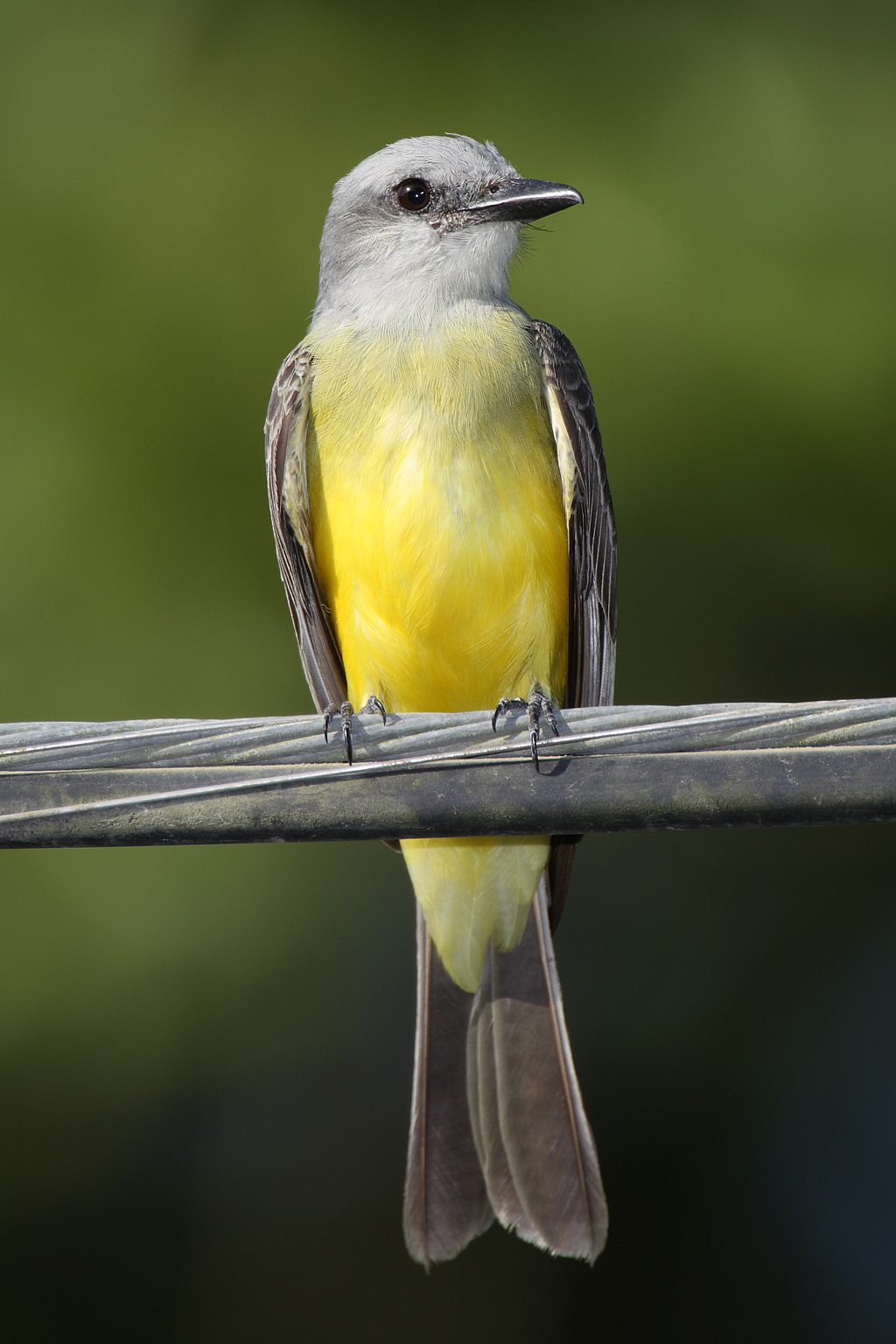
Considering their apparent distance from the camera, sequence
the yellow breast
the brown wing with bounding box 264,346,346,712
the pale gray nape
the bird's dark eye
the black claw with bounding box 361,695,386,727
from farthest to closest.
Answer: the bird's dark eye, the pale gray nape, the brown wing with bounding box 264,346,346,712, the black claw with bounding box 361,695,386,727, the yellow breast

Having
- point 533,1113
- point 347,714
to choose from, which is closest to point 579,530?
point 533,1113

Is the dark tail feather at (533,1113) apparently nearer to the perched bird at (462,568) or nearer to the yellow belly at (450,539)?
the perched bird at (462,568)

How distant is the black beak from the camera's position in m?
4.22

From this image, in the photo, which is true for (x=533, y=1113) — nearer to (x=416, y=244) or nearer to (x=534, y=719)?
(x=534, y=719)

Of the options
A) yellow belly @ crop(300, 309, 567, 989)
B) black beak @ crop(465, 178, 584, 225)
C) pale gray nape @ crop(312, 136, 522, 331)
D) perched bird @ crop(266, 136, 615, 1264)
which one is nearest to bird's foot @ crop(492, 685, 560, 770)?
perched bird @ crop(266, 136, 615, 1264)

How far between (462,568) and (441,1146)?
1.64 m

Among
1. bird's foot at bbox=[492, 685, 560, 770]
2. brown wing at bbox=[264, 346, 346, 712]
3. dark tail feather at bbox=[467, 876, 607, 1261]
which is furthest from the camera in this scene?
brown wing at bbox=[264, 346, 346, 712]

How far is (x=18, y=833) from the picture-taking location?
1.97 m

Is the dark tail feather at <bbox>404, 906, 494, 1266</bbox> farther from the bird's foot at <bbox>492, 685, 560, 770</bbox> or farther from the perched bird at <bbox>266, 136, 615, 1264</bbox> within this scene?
the bird's foot at <bbox>492, 685, 560, 770</bbox>

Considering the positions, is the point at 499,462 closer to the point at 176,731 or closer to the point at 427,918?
the point at 427,918

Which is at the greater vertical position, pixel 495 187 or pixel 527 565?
pixel 495 187

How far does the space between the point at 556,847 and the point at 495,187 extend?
2.31 meters

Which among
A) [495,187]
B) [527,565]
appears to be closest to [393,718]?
[527,565]

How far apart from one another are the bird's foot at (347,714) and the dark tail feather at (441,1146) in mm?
898
